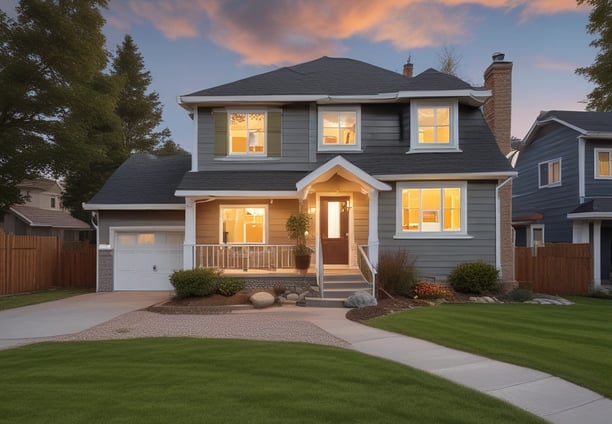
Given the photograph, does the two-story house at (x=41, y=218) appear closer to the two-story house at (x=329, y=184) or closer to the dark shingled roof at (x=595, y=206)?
the two-story house at (x=329, y=184)

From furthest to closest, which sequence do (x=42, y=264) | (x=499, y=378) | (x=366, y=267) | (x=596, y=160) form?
(x=596, y=160) < (x=42, y=264) < (x=366, y=267) < (x=499, y=378)

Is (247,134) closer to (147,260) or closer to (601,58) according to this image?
(147,260)

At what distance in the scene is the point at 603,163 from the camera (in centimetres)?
1816

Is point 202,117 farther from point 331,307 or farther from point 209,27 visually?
point 331,307

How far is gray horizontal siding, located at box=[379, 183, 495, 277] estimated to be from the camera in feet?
44.8

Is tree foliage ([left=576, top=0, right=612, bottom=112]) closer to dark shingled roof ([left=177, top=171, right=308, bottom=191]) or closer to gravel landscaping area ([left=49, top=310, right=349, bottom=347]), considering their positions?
dark shingled roof ([left=177, top=171, right=308, bottom=191])

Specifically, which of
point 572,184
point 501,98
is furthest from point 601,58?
point 501,98

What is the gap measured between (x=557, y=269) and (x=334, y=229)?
9.06m

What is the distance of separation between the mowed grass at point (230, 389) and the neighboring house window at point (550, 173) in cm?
1827

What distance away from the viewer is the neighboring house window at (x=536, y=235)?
814 inches

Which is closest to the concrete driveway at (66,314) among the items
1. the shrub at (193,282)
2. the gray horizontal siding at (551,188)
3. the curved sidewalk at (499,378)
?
the shrub at (193,282)

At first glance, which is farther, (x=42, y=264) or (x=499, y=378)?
(x=42, y=264)

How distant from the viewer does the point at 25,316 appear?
34.7 ft

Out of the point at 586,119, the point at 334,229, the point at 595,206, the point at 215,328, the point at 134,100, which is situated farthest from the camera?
the point at 134,100
